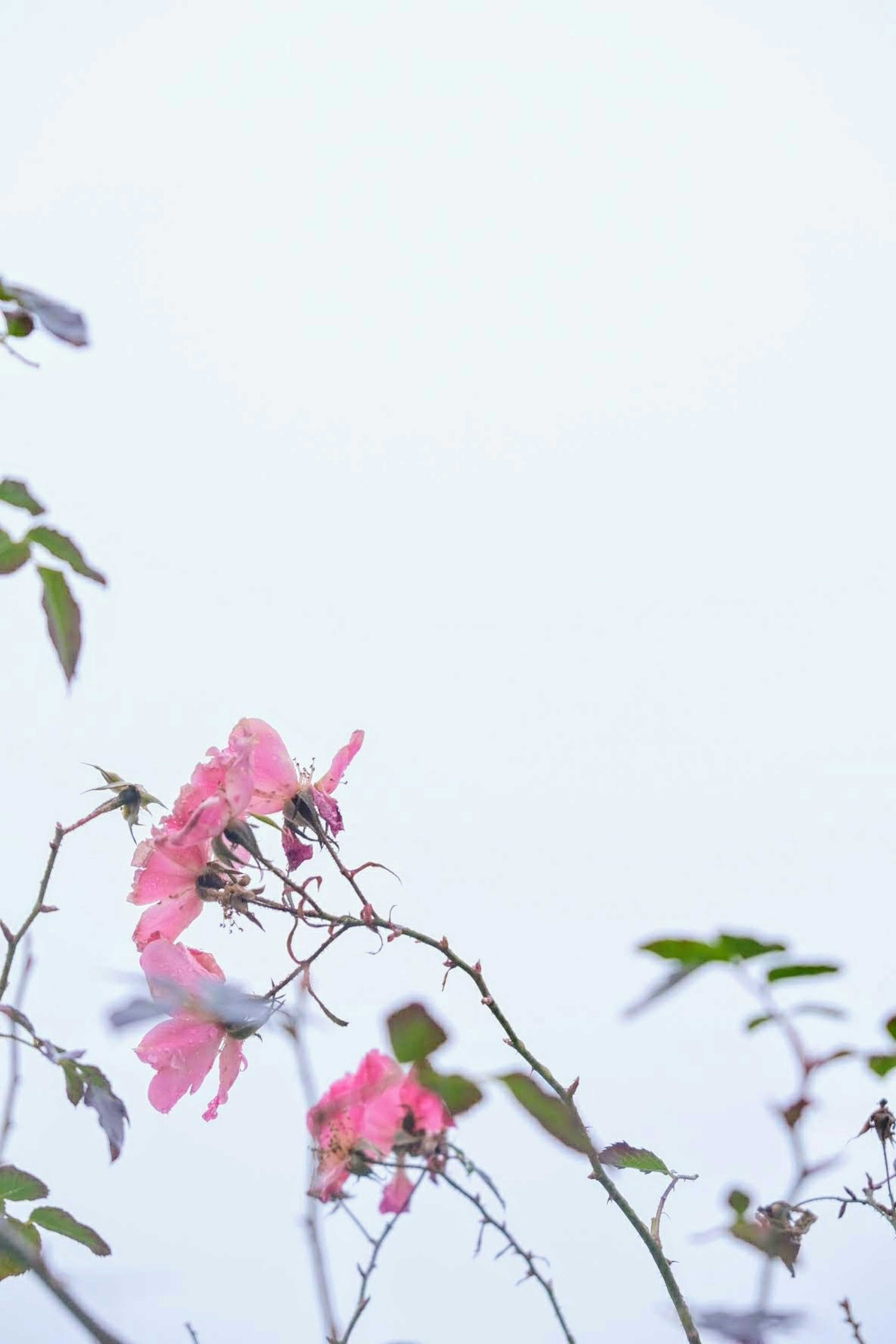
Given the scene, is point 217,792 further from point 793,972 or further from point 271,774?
point 793,972

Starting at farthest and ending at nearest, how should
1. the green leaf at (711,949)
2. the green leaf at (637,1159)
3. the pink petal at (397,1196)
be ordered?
the green leaf at (637,1159) < the pink petal at (397,1196) < the green leaf at (711,949)

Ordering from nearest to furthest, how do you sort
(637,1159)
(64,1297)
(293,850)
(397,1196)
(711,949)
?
(64,1297), (711,949), (397,1196), (637,1159), (293,850)

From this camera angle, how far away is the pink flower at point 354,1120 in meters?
0.90

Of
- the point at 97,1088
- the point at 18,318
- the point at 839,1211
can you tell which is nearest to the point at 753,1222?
the point at 839,1211

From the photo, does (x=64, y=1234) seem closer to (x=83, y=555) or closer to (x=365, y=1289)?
(x=365, y=1289)

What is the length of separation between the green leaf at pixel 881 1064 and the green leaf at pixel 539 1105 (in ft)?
0.53

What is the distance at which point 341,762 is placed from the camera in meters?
1.32

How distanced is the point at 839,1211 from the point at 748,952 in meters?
0.41

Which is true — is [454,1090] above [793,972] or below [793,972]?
below

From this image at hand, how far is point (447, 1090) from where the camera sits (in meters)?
0.62

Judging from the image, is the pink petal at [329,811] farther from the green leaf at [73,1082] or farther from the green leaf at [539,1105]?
the green leaf at [539,1105]

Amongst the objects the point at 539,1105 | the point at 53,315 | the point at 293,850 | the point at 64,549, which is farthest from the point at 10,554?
the point at 539,1105

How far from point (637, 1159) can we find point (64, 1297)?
30.2 inches

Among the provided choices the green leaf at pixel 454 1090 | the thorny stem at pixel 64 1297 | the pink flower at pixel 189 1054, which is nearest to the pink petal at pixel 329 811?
the pink flower at pixel 189 1054
